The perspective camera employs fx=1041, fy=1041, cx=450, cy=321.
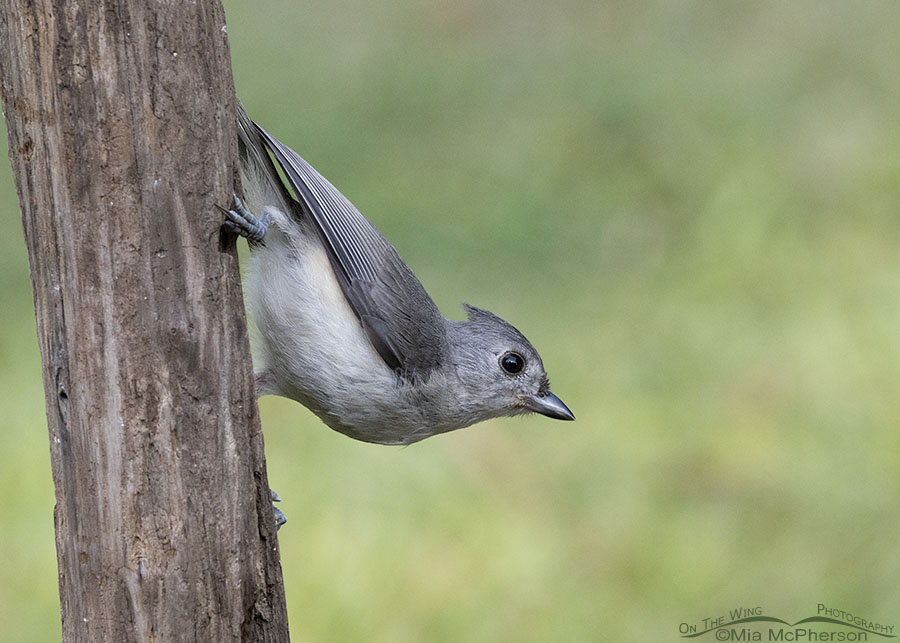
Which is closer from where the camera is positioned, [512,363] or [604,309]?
[512,363]

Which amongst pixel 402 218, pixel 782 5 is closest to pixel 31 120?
pixel 402 218

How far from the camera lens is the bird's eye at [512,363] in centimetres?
408

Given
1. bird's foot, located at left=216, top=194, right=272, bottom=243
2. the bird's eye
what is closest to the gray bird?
the bird's eye

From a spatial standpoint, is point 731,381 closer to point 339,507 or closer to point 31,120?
point 339,507

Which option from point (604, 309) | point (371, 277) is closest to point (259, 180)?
point (371, 277)

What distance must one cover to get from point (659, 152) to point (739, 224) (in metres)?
1.16

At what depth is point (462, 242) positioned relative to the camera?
27.2ft

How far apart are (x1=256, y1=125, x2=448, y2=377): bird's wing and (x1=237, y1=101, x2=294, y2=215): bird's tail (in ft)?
0.27

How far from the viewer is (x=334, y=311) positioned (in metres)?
3.55

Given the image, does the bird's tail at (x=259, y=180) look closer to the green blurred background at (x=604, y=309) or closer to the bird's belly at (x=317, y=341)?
the bird's belly at (x=317, y=341)

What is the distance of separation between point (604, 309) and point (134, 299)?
18.6 ft

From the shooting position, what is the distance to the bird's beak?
4184 mm

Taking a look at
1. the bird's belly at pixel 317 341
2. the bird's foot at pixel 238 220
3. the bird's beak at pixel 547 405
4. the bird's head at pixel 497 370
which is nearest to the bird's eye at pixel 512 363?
the bird's head at pixel 497 370

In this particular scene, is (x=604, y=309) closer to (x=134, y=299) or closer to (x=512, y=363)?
(x=512, y=363)
